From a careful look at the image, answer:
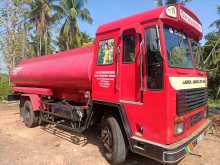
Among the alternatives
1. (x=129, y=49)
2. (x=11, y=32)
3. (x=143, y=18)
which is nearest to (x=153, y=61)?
(x=129, y=49)

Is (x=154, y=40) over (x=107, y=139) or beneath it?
over

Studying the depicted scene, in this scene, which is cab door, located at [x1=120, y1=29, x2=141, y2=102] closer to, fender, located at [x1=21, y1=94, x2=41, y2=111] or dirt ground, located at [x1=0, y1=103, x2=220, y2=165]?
dirt ground, located at [x1=0, y1=103, x2=220, y2=165]

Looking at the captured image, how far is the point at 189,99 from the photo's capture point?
5438mm

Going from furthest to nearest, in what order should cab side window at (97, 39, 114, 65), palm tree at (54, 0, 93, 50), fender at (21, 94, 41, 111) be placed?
palm tree at (54, 0, 93, 50)
fender at (21, 94, 41, 111)
cab side window at (97, 39, 114, 65)

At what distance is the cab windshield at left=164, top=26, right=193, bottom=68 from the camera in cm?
521

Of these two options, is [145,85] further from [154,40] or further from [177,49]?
[177,49]

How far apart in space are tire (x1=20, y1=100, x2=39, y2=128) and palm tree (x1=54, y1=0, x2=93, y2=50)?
24.7 m

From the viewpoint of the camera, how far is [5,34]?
29.8 metres

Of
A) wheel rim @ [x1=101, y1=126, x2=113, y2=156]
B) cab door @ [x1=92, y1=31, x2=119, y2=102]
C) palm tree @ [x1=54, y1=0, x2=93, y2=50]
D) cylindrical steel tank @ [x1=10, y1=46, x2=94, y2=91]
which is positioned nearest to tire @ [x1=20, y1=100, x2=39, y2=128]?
cylindrical steel tank @ [x1=10, y1=46, x2=94, y2=91]

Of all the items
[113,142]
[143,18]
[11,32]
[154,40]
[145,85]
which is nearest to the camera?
[154,40]

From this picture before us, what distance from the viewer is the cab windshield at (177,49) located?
17.1ft

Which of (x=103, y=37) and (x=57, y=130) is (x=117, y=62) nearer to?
(x=103, y=37)

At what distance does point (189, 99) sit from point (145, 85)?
0.93 metres

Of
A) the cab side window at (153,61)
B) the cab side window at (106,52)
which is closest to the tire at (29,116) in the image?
Result: the cab side window at (106,52)
